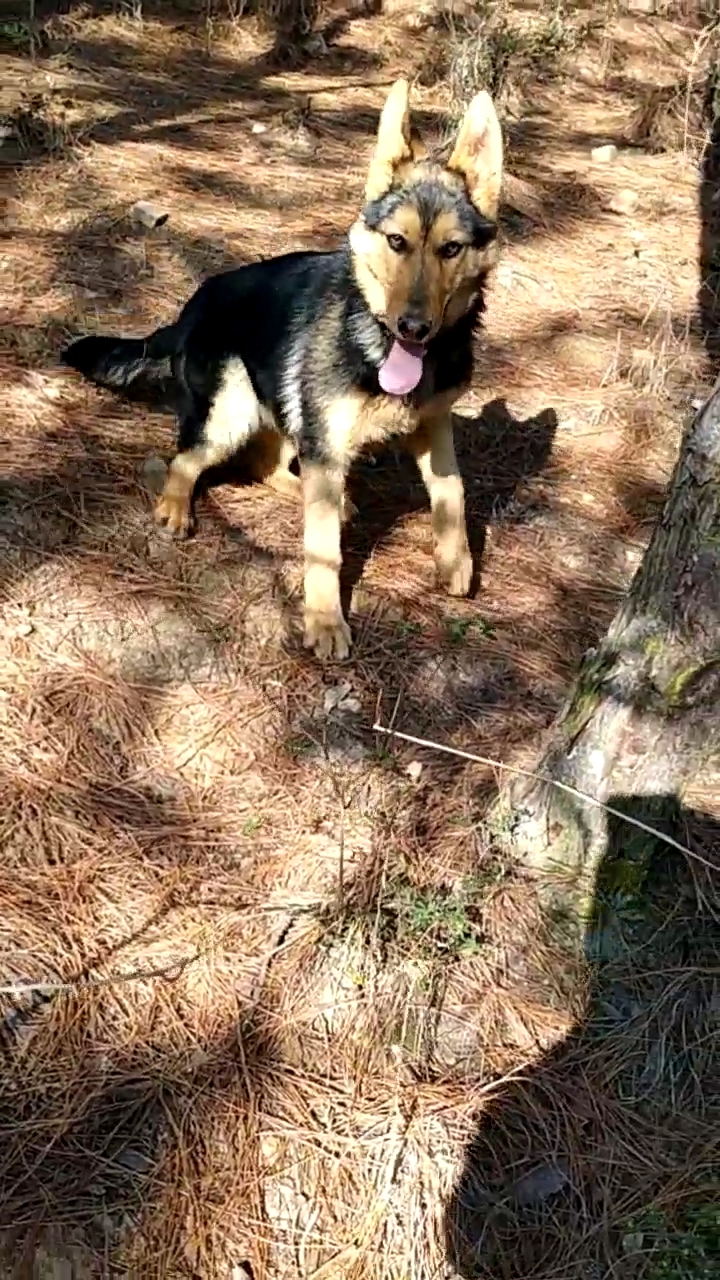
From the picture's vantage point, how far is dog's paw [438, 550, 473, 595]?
420 cm

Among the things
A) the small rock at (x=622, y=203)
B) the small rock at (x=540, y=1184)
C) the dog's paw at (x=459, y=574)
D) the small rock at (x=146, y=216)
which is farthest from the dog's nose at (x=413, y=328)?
the small rock at (x=622, y=203)

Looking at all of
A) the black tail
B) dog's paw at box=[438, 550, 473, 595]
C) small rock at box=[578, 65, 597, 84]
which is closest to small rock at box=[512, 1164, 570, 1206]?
dog's paw at box=[438, 550, 473, 595]

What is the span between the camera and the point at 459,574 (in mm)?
4191

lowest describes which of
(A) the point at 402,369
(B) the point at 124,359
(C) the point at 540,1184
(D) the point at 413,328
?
(C) the point at 540,1184

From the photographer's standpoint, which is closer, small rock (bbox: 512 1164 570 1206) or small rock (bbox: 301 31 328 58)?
small rock (bbox: 512 1164 570 1206)

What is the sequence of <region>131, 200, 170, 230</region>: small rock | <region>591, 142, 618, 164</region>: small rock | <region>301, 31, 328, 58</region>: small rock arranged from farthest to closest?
<region>301, 31, 328, 58</region>: small rock
<region>591, 142, 618, 164</region>: small rock
<region>131, 200, 170, 230</region>: small rock

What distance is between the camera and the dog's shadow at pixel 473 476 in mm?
4555

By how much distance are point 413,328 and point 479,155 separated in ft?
2.67

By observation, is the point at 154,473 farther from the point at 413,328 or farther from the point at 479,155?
the point at 479,155

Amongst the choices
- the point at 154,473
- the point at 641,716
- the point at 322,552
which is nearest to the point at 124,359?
the point at 154,473

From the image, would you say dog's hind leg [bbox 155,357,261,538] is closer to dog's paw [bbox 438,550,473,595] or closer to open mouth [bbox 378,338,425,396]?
open mouth [bbox 378,338,425,396]

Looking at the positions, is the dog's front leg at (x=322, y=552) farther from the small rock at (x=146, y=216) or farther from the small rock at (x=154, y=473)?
the small rock at (x=146, y=216)

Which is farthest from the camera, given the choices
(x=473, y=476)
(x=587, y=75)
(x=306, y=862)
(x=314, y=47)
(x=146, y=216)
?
(x=587, y=75)

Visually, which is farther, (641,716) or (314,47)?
(314,47)
